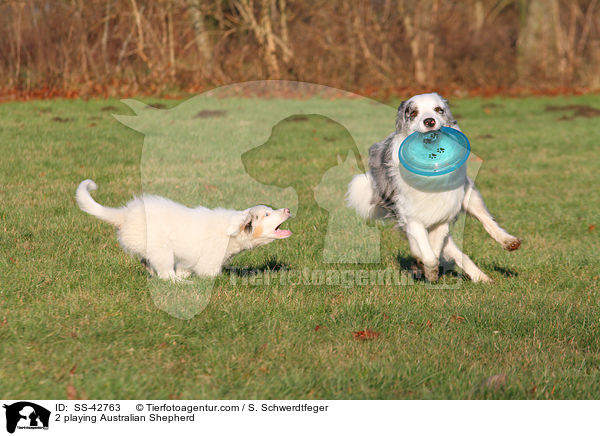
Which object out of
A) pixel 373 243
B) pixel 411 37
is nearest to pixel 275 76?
pixel 411 37

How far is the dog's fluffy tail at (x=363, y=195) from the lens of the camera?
639 centimetres

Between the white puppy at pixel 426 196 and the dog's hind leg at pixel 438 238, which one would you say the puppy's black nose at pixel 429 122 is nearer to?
the white puppy at pixel 426 196

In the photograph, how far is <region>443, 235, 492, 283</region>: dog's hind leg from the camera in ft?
20.2

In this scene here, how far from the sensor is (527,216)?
352 inches

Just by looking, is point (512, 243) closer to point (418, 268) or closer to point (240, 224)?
point (418, 268)

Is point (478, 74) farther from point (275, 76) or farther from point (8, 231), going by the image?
point (8, 231)

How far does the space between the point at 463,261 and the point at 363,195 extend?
3.55ft

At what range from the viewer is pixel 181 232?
5559 millimetres

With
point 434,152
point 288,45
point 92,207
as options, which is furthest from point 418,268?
point 288,45

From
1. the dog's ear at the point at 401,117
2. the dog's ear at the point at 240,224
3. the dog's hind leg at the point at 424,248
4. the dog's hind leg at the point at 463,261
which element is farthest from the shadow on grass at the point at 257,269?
the dog's ear at the point at 401,117
